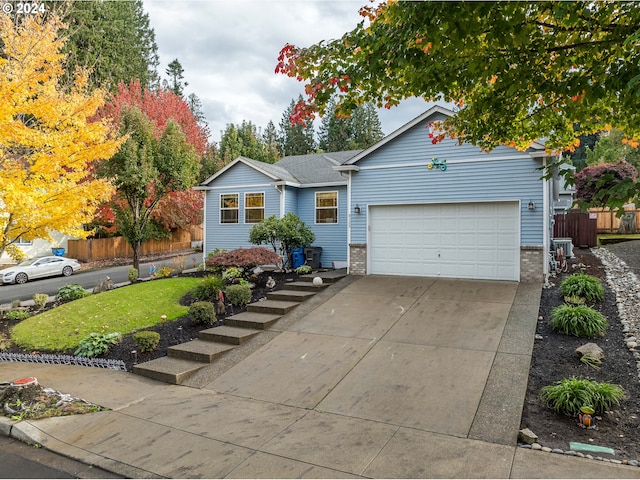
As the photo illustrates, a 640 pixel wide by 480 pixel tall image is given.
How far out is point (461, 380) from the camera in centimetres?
543

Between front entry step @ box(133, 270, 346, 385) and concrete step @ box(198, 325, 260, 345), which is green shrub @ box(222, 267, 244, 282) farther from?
concrete step @ box(198, 325, 260, 345)

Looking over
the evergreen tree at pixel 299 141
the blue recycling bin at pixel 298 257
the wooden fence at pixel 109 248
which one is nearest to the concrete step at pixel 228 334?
the blue recycling bin at pixel 298 257

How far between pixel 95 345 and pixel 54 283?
42.0 feet

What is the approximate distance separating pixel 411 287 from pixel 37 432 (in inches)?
317

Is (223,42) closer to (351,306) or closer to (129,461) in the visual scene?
(351,306)

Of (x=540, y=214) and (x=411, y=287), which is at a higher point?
(x=540, y=214)

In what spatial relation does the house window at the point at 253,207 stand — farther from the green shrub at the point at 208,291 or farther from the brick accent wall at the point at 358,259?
the green shrub at the point at 208,291

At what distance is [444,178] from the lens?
1116 centimetres

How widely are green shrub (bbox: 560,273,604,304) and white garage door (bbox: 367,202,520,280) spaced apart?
154 cm

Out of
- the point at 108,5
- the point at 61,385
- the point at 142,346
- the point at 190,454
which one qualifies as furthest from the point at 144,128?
the point at 108,5

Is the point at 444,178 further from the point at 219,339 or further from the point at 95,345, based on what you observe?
the point at 95,345

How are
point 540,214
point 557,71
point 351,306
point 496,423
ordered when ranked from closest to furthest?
point 496,423
point 557,71
point 351,306
point 540,214

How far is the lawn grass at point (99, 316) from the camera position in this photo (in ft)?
28.7

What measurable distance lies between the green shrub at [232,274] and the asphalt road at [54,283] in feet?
23.7
